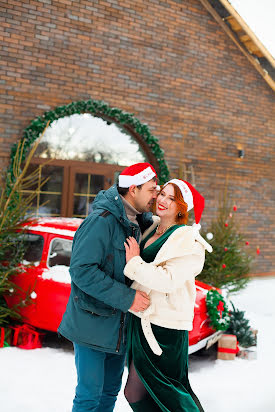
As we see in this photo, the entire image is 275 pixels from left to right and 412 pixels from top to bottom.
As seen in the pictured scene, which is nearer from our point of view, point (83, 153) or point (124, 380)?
point (124, 380)

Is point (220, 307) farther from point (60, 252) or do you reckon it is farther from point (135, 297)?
point (135, 297)

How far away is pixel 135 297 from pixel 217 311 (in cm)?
254

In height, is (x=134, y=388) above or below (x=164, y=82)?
below

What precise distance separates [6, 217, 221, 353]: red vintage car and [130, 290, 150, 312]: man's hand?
2.23m

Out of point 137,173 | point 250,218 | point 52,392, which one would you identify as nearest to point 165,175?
point 250,218

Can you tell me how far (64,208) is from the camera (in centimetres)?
826

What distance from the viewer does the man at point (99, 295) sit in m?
2.31

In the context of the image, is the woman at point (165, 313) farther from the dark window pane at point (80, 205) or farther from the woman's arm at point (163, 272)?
the dark window pane at point (80, 205)

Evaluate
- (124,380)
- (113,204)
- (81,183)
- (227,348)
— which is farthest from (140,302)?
(81,183)

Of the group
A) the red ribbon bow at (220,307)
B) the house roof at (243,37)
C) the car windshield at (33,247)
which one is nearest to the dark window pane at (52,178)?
the car windshield at (33,247)

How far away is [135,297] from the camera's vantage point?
93.5 inches

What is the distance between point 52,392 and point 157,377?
1.77 m

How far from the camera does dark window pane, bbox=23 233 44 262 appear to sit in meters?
5.09

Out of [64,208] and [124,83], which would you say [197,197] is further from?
[124,83]
